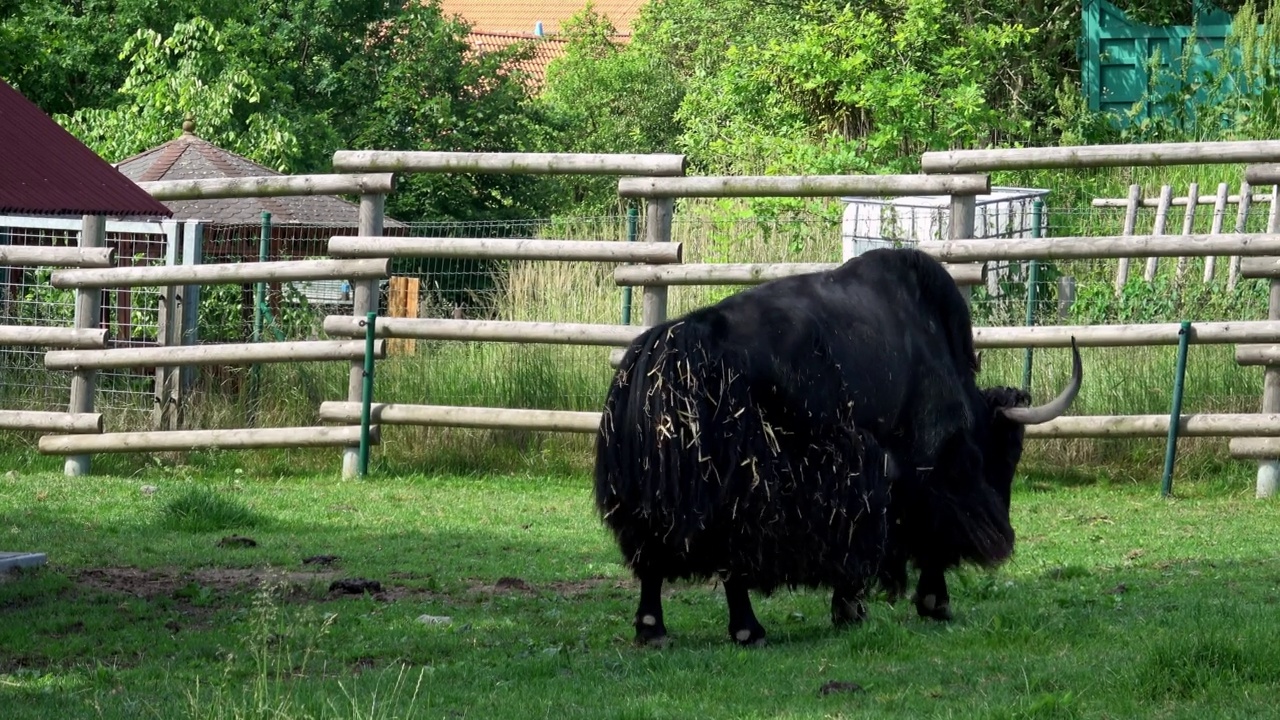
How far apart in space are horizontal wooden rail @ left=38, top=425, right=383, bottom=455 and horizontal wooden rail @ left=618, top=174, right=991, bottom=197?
256cm

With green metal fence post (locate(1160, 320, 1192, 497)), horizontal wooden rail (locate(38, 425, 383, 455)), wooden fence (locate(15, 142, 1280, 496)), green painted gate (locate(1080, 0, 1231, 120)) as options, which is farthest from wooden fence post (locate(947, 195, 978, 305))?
green painted gate (locate(1080, 0, 1231, 120))

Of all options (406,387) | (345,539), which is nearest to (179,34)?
(406,387)

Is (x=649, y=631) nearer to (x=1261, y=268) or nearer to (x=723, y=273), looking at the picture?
(x=723, y=273)

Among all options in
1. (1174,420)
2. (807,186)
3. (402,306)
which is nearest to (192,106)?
(402,306)

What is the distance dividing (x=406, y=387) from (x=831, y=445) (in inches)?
234

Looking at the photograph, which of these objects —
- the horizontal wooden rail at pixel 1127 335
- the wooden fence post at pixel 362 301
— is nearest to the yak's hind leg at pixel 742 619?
the horizontal wooden rail at pixel 1127 335

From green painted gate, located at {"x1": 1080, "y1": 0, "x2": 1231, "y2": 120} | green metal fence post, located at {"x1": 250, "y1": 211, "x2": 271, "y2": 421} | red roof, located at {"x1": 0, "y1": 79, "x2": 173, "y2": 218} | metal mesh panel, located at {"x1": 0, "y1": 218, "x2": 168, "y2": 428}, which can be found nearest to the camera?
red roof, located at {"x1": 0, "y1": 79, "x2": 173, "y2": 218}

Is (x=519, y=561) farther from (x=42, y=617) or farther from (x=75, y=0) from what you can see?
(x=75, y=0)

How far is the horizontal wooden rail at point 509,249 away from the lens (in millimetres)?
10727

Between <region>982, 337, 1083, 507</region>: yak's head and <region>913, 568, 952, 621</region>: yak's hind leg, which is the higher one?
<region>982, 337, 1083, 507</region>: yak's head

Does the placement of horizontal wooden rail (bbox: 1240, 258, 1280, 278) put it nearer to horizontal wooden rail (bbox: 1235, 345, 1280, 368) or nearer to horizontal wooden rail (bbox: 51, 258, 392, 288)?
horizontal wooden rail (bbox: 1235, 345, 1280, 368)

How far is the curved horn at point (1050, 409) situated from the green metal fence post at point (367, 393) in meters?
5.29

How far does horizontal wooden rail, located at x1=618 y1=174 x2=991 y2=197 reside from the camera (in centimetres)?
1051

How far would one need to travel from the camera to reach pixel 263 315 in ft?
43.1
